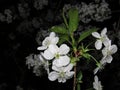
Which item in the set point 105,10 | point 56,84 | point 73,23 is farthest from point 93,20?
point 73,23

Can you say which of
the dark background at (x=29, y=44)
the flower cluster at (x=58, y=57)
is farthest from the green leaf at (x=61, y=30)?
the dark background at (x=29, y=44)

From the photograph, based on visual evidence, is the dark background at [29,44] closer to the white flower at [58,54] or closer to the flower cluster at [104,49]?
the flower cluster at [104,49]

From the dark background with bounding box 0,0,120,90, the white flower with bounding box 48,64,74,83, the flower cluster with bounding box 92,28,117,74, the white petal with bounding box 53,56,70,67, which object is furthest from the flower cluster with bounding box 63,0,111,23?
the white petal with bounding box 53,56,70,67

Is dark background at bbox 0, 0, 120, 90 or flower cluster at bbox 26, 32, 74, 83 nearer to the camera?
flower cluster at bbox 26, 32, 74, 83

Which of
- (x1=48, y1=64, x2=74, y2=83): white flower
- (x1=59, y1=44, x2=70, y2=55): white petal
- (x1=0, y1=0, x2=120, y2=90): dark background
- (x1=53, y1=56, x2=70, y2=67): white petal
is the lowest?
(x1=48, y1=64, x2=74, y2=83): white flower

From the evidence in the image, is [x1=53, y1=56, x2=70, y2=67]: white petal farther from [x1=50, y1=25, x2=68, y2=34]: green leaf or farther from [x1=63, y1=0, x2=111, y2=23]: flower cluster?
[x1=63, y1=0, x2=111, y2=23]: flower cluster

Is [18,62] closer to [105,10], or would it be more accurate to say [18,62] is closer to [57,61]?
[105,10]
